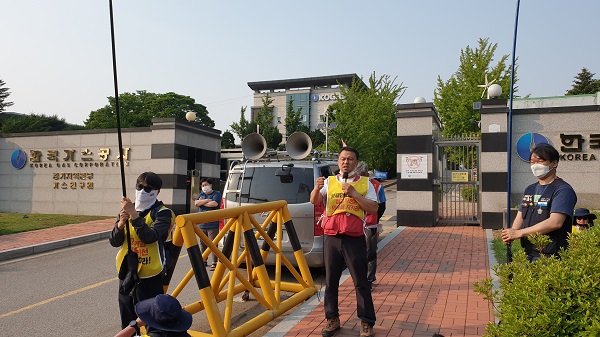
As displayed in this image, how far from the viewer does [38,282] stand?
740cm

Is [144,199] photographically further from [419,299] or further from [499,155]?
[499,155]

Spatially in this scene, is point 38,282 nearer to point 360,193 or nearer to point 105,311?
point 105,311

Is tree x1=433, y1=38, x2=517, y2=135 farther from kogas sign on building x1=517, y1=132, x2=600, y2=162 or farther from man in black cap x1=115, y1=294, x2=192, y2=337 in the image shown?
man in black cap x1=115, y1=294, x2=192, y2=337

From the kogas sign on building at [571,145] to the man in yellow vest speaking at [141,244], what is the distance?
11.2 m

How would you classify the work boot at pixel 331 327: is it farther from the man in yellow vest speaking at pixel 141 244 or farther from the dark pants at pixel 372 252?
the dark pants at pixel 372 252

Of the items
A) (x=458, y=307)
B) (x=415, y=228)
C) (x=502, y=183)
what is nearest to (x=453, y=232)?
(x=415, y=228)

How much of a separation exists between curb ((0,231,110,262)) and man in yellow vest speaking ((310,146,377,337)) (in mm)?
7845

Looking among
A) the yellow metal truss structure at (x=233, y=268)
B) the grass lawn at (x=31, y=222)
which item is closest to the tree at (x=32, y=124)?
the grass lawn at (x=31, y=222)

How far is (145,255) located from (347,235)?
73.5 inches

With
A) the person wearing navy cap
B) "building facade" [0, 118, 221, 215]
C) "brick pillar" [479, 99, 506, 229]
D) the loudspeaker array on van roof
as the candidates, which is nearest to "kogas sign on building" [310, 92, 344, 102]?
"building facade" [0, 118, 221, 215]

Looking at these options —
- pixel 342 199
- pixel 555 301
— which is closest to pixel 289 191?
pixel 342 199

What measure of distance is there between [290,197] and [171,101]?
61149 mm

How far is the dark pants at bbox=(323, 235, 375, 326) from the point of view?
14.5 ft

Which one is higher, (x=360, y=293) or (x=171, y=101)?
(x=171, y=101)
